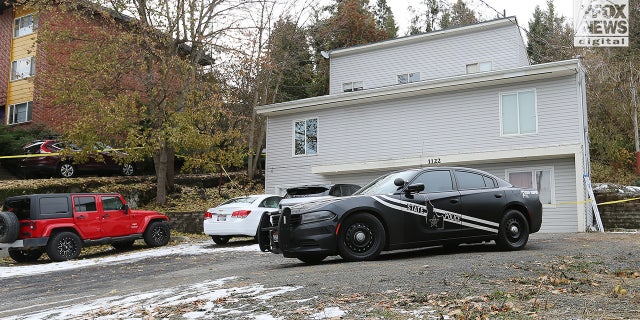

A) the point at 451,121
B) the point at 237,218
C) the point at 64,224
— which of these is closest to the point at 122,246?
the point at 64,224

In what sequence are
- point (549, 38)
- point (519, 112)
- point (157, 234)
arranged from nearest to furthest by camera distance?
point (157, 234) < point (519, 112) < point (549, 38)

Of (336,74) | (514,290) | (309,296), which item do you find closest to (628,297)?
(514,290)

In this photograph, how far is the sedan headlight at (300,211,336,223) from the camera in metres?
8.87

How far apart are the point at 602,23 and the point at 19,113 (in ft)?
111

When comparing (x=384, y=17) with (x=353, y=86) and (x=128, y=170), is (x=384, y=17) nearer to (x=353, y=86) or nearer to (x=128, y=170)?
(x=353, y=86)

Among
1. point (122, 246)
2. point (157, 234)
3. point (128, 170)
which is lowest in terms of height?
point (122, 246)

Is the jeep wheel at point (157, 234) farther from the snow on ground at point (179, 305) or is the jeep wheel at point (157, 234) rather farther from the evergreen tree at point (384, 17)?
the evergreen tree at point (384, 17)

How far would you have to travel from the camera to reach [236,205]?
15.7 metres

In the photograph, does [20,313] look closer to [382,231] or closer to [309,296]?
[309,296]

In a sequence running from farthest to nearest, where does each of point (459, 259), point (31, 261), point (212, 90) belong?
point (212, 90), point (31, 261), point (459, 259)

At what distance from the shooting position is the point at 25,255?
14531mm

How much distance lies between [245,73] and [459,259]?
58.8ft

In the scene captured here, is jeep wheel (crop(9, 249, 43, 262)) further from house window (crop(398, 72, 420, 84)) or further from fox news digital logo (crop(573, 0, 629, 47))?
fox news digital logo (crop(573, 0, 629, 47))

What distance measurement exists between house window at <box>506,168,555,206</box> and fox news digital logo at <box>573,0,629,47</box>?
1861cm
